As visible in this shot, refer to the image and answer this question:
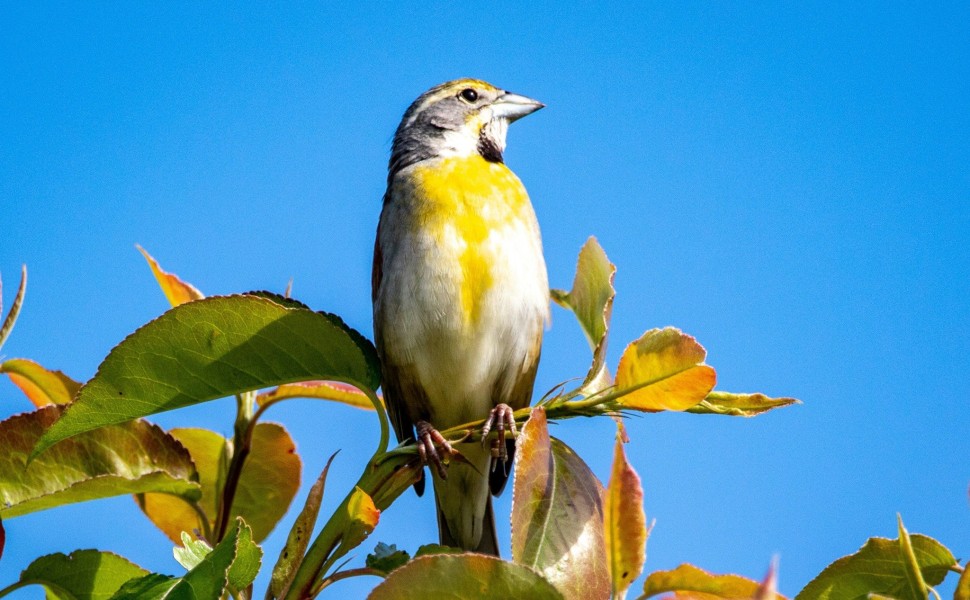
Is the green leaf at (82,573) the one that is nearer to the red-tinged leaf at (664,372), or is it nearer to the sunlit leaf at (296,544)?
the sunlit leaf at (296,544)

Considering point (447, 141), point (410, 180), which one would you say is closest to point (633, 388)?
point (410, 180)

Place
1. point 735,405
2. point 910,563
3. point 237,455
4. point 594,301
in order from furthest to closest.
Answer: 1. point 237,455
2. point 594,301
3. point 735,405
4. point 910,563

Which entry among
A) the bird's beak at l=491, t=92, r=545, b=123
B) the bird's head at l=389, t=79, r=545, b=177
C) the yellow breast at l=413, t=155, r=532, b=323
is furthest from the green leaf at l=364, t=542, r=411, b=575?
the bird's beak at l=491, t=92, r=545, b=123

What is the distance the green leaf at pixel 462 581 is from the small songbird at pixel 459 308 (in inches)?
76.9

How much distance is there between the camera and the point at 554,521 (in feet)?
6.79

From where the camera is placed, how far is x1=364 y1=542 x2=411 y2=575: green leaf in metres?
2.30

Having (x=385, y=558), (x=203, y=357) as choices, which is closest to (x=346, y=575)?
(x=385, y=558)

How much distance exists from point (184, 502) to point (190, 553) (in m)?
0.73

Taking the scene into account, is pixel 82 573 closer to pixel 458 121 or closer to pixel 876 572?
pixel 876 572

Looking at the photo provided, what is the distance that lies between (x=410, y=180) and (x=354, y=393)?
1502 millimetres

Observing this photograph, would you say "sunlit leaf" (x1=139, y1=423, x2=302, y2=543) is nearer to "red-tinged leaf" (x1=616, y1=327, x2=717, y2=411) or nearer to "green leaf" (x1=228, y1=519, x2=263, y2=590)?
"green leaf" (x1=228, y1=519, x2=263, y2=590)

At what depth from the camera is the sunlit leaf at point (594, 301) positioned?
2.26 meters

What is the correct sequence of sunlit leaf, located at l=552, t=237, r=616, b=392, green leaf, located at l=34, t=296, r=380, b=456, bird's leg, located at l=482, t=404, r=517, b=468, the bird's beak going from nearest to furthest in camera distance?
green leaf, located at l=34, t=296, r=380, b=456 < sunlit leaf, located at l=552, t=237, r=616, b=392 < bird's leg, located at l=482, t=404, r=517, b=468 < the bird's beak

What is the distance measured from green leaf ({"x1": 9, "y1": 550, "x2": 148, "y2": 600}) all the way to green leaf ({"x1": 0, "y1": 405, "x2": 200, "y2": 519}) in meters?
0.14
